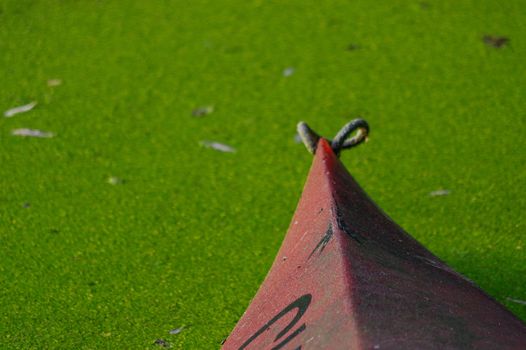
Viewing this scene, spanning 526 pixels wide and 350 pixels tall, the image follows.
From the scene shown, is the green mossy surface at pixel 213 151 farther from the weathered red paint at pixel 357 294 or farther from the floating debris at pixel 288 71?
the weathered red paint at pixel 357 294

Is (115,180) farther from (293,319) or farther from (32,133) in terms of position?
(293,319)

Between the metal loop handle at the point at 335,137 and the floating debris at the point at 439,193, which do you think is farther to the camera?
the floating debris at the point at 439,193

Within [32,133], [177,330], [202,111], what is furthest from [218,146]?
[177,330]

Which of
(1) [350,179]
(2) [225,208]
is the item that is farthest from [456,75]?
(1) [350,179]

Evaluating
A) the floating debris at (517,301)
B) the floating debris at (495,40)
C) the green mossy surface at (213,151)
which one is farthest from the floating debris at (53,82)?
the floating debris at (517,301)

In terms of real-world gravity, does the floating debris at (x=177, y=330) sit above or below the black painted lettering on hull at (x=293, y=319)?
below

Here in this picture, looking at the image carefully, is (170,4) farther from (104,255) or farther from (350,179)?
(350,179)
